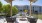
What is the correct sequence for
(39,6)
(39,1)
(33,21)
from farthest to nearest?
(39,6) < (39,1) < (33,21)

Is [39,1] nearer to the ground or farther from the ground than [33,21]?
farther from the ground

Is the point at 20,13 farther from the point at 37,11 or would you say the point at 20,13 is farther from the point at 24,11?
the point at 37,11

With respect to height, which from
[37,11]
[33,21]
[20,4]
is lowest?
[33,21]

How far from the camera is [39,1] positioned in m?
8.21

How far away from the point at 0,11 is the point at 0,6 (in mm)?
579

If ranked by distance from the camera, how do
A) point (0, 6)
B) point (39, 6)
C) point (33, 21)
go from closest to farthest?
1. point (33, 21)
2. point (39, 6)
3. point (0, 6)

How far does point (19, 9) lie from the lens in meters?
9.63

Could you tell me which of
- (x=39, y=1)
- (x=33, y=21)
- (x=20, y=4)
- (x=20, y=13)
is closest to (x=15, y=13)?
(x=20, y=13)

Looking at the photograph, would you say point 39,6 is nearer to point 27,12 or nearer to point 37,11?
point 37,11

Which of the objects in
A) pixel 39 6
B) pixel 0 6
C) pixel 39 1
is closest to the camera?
pixel 39 1

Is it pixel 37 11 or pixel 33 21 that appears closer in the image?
pixel 33 21

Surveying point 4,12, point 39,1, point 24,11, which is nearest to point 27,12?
point 24,11

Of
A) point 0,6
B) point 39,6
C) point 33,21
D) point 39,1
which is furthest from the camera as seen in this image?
point 0,6

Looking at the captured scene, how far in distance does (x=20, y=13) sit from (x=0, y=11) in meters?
1.99
